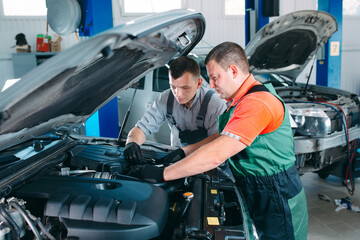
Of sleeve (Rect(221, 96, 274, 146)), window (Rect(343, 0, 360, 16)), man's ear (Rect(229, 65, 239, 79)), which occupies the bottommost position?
sleeve (Rect(221, 96, 274, 146))

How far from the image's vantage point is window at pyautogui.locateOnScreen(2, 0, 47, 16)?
321 inches

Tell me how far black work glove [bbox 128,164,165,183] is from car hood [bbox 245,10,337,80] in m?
2.10

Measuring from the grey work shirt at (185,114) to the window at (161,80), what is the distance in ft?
5.29

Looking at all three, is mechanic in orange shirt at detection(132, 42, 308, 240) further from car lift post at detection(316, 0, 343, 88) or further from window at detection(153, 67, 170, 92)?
car lift post at detection(316, 0, 343, 88)

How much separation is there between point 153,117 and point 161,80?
5.73 feet

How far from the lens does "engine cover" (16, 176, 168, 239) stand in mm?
1064

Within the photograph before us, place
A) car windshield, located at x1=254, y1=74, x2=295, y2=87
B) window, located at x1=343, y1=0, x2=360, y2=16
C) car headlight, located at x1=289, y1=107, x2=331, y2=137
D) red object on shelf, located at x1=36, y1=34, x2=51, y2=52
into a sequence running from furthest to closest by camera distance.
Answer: window, located at x1=343, y1=0, x2=360, y2=16 → red object on shelf, located at x1=36, y1=34, x2=51, y2=52 → car windshield, located at x1=254, y1=74, x2=295, y2=87 → car headlight, located at x1=289, y1=107, x2=331, y2=137

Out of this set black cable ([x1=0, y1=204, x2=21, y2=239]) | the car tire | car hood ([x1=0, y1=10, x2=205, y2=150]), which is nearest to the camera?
car hood ([x1=0, y1=10, x2=205, y2=150])

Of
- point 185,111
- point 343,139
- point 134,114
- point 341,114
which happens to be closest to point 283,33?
point 341,114

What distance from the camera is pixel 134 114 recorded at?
4.43 metres

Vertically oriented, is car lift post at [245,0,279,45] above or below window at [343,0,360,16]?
below

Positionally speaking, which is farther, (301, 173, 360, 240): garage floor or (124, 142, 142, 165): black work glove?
(301, 173, 360, 240): garage floor

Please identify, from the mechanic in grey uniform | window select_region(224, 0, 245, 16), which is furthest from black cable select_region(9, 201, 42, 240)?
window select_region(224, 0, 245, 16)

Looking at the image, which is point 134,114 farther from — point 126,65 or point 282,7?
point 282,7
